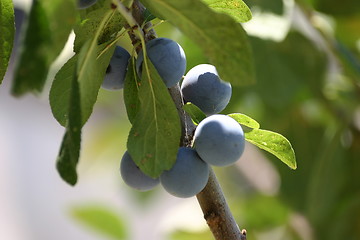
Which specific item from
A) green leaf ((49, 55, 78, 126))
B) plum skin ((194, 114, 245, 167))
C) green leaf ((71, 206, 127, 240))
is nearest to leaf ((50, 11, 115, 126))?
green leaf ((49, 55, 78, 126))

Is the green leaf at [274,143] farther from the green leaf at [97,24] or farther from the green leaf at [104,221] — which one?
the green leaf at [104,221]

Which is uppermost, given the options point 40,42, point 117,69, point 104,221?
point 40,42

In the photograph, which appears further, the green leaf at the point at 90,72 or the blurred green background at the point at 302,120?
the blurred green background at the point at 302,120

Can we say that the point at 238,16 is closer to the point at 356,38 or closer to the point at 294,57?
the point at 294,57

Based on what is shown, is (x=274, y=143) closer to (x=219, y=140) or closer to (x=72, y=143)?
(x=219, y=140)

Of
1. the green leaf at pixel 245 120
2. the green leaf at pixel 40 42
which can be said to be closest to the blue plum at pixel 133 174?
the green leaf at pixel 245 120

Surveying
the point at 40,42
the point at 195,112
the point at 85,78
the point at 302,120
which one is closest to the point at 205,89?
the point at 195,112

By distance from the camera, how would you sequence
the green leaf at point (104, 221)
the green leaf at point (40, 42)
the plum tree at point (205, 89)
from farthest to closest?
1. the green leaf at point (104, 221)
2. the plum tree at point (205, 89)
3. the green leaf at point (40, 42)
